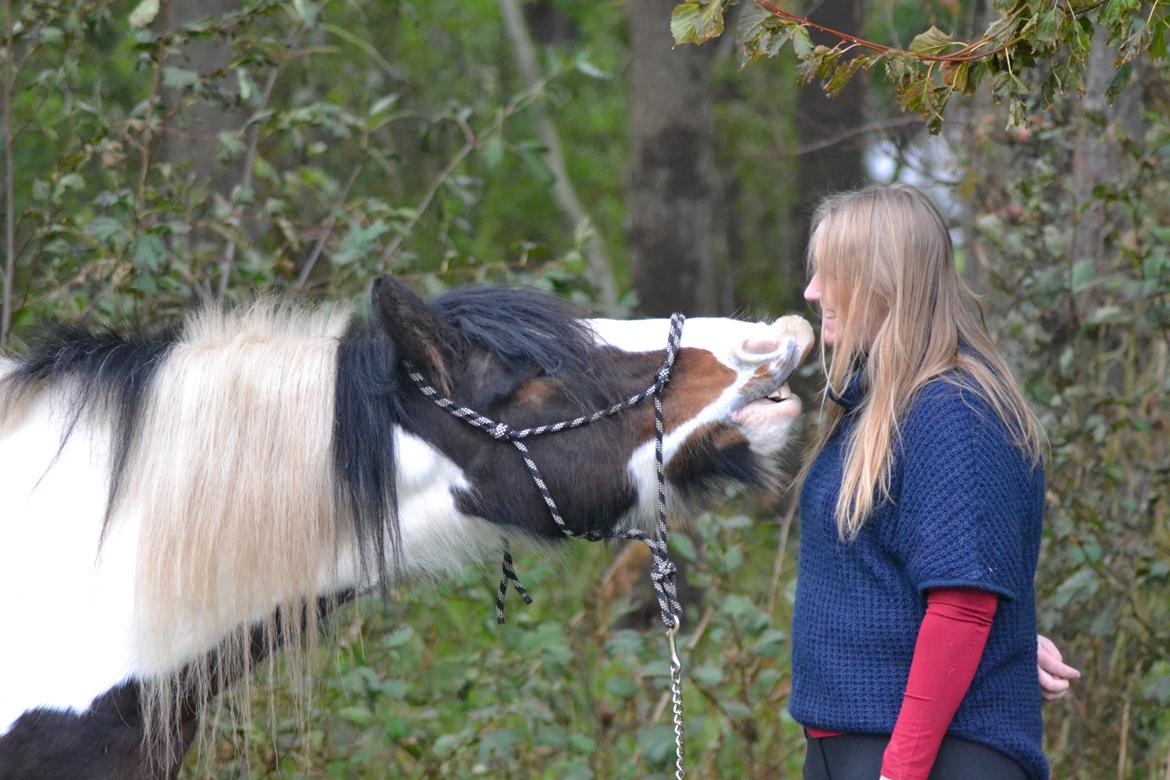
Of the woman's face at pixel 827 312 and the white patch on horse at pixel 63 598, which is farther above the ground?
the woman's face at pixel 827 312

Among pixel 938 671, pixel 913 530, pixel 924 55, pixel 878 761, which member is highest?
pixel 924 55

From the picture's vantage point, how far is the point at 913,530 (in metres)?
2.04

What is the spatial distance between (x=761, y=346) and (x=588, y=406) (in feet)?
1.22

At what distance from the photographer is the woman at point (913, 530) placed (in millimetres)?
1970

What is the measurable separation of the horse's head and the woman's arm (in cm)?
57

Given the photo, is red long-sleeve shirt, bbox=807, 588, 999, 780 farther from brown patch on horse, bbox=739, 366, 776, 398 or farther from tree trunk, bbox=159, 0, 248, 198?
tree trunk, bbox=159, 0, 248, 198

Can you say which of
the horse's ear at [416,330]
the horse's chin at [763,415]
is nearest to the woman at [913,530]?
the horse's chin at [763,415]

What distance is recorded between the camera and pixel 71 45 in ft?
14.0

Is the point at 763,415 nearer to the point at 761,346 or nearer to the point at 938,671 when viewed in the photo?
the point at 761,346

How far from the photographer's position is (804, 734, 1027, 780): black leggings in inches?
80.4

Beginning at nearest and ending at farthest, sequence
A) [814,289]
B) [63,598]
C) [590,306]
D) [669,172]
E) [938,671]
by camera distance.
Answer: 1. [938,671]
2. [63,598]
3. [814,289]
4. [590,306]
5. [669,172]

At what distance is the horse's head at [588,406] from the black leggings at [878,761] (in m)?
0.57

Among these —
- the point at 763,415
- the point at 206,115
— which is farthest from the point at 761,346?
the point at 206,115

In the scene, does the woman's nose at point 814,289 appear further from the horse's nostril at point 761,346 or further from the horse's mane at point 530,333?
the horse's mane at point 530,333
